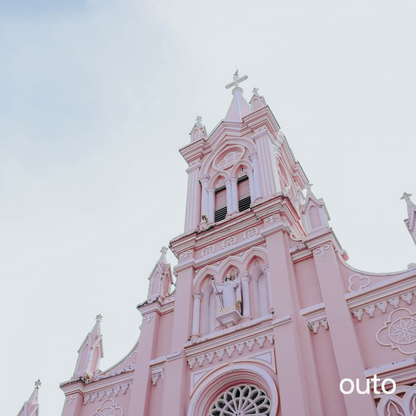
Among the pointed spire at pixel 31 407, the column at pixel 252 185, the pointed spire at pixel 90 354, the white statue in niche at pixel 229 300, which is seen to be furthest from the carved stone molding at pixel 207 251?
the pointed spire at pixel 31 407

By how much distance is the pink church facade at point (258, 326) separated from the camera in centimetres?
1042

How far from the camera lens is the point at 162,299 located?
1529 cm

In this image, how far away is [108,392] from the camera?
1388 centimetres

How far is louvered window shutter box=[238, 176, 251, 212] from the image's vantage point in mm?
17125

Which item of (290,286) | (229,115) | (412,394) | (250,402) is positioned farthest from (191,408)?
(229,115)

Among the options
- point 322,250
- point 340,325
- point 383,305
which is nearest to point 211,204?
point 322,250

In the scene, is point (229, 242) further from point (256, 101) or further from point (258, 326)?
point (256, 101)

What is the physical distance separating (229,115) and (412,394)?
1490cm

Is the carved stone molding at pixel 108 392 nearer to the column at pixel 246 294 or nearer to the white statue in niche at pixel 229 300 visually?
the white statue in niche at pixel 229 300

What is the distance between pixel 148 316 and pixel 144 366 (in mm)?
1733

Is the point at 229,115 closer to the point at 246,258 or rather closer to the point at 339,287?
the point at 246,258

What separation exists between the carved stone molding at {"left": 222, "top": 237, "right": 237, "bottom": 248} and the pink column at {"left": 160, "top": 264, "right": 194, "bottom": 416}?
126cm

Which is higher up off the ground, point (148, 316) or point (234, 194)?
point (234, 194)

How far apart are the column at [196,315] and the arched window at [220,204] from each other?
11.6 ft
